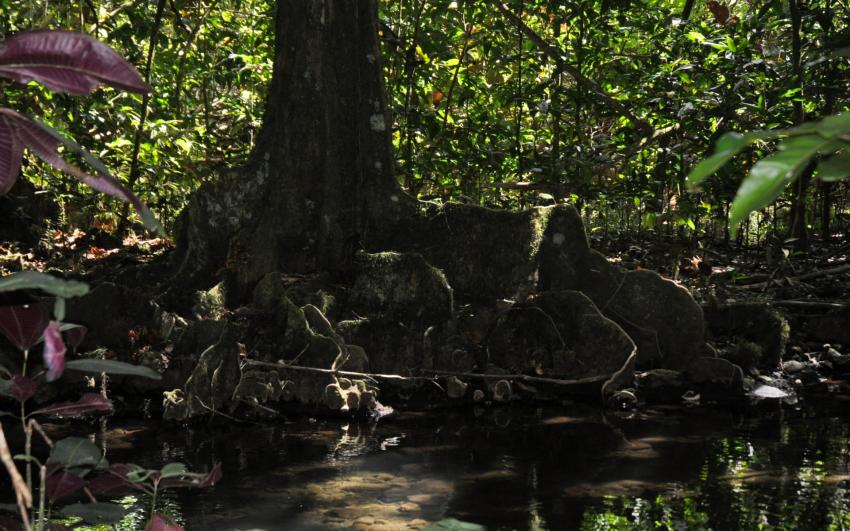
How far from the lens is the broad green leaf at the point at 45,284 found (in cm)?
108

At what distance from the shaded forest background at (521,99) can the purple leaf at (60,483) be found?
18.8 feet

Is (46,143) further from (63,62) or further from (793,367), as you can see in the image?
(793,367)

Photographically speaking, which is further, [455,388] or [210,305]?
[210,305]

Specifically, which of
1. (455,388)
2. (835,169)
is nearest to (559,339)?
(455,388)

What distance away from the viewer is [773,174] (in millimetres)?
775

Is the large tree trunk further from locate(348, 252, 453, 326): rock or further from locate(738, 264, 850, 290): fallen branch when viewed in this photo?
locate(738, 264, 850, 290): fallen branch

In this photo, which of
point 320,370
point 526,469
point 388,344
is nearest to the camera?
point 526,469

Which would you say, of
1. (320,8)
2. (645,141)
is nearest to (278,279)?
(320,8)

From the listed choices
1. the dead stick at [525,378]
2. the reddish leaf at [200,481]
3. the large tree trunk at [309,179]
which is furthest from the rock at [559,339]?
the reddish leaf at [200,481]

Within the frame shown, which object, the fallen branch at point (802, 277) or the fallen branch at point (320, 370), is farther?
the fallen branch at point (802, 277)

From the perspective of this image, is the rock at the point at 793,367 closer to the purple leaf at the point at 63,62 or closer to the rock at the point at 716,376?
the rock at the point at 716,376

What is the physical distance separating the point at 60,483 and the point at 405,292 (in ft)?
14.0

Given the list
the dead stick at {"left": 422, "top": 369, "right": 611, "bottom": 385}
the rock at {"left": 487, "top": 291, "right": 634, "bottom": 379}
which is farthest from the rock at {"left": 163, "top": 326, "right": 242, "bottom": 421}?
the rock at {"left": 487, "top": 291, "right": 634, "bottom": 379}

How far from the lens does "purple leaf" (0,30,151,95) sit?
3.91 feet
